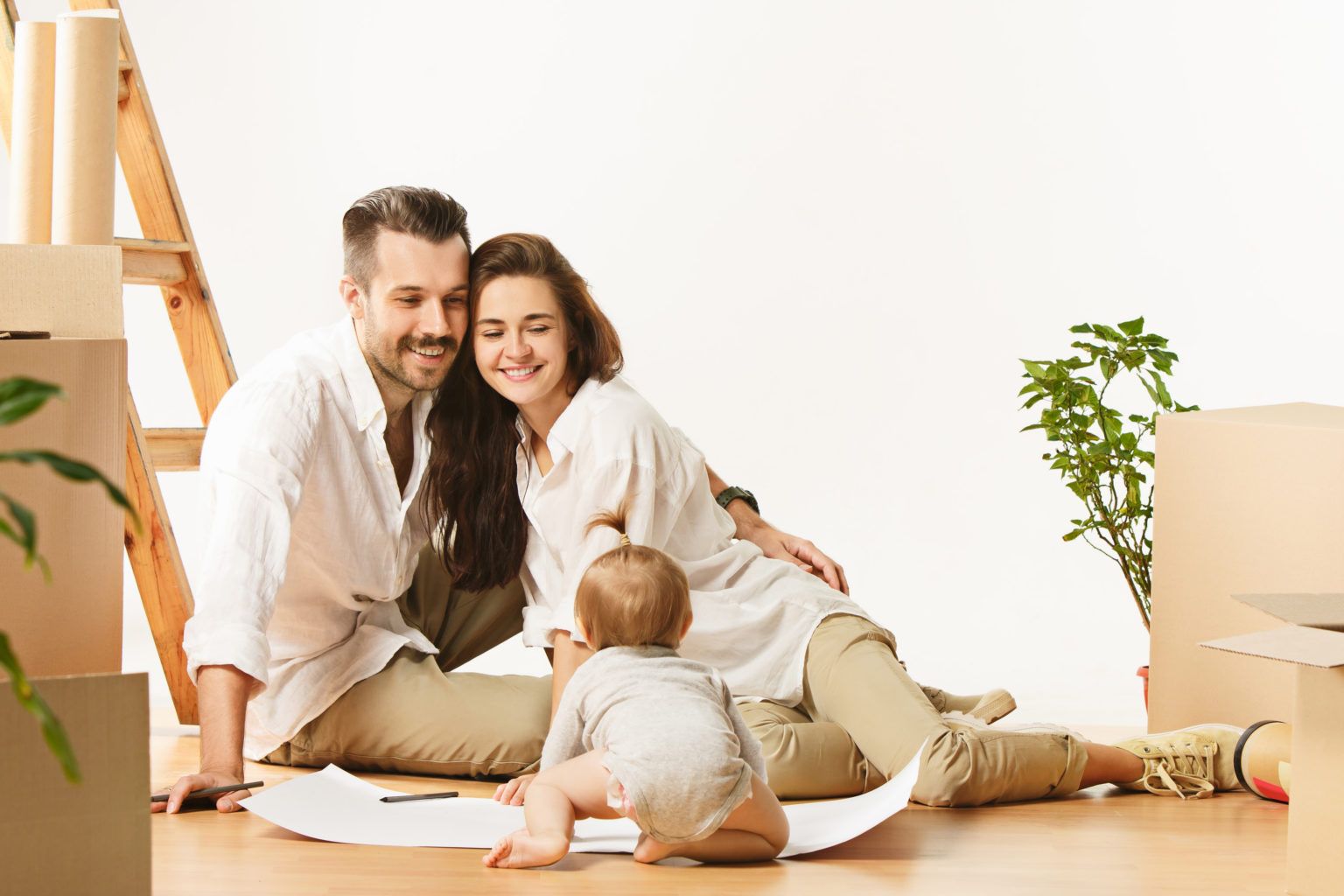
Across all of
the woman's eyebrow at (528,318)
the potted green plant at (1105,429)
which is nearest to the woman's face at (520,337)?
the woman's eyebrow at (528,318)

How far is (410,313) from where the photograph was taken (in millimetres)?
2359

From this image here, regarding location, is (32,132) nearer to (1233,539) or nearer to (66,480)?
(66,480)

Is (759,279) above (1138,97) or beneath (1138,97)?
beneath

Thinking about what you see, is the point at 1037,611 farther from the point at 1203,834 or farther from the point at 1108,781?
the point at 1203,834

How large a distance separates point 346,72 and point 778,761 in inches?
109

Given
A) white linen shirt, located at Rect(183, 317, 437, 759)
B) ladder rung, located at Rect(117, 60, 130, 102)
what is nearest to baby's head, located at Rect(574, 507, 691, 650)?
white linen shirt, located at Rect(183, 317, 437, 759)

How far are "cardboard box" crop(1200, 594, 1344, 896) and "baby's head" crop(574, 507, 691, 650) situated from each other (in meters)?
0.60

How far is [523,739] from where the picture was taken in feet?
7.79

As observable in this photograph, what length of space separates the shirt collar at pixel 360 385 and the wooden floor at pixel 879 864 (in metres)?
0.64

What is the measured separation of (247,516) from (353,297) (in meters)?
0.47

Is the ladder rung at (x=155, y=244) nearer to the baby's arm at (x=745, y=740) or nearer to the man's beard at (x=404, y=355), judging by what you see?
the man's beard at (x=404, y=355)

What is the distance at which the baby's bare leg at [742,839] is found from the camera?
1.80 m

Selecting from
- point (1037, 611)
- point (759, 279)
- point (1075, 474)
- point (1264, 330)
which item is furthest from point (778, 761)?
point (1264, 330)

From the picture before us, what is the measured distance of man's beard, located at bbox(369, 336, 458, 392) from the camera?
236 cm
